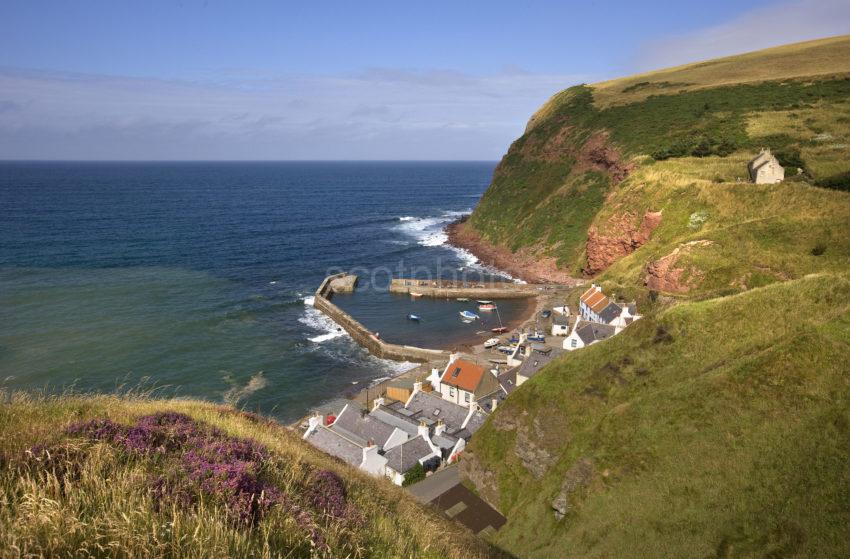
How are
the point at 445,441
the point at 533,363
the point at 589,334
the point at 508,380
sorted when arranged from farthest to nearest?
the point at 589,334 < the point at 508,380 < the point at 533,363 < the point at 445,441

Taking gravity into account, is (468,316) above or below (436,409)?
above

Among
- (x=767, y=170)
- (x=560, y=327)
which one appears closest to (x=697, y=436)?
(x=560, y=327)

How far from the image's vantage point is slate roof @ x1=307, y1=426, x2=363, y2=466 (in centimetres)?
3500

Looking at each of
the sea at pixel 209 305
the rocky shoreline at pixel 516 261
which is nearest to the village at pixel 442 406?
the sea at pixel 209 305

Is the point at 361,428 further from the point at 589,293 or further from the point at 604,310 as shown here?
the point at 589,293

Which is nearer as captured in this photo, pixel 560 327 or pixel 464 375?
pixel 464 375

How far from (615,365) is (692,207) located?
45.9m

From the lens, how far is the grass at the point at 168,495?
6.01 metres

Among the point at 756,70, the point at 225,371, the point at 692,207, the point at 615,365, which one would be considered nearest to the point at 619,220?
the point at 692,207

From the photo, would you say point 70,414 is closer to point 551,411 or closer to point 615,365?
point 551,411

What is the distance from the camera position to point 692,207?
66.5m

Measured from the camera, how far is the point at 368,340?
65062 millimetres

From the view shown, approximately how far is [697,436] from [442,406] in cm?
2428

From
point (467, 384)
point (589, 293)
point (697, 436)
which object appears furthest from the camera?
point (589, 293)
